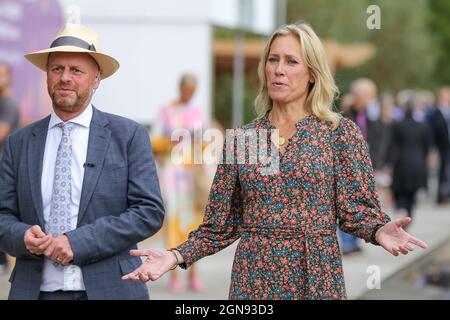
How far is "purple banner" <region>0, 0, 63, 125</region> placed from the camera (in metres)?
11.2

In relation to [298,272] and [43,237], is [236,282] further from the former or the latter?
[43,237]

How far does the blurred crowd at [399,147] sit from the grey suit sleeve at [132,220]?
765cm

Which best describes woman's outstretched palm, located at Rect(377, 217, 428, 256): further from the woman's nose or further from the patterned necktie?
the patterned necktie

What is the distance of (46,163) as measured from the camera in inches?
167

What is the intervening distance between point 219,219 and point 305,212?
0.39m

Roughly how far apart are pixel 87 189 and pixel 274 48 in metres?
0.95

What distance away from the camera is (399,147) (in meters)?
16.1

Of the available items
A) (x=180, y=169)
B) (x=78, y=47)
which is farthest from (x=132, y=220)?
(x=180, y=169)

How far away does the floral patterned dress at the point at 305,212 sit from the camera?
4.09m

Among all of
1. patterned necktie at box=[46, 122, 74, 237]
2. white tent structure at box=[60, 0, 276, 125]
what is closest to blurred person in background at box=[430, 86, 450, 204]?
white tent structure at box=[60, 0, 276, 125]

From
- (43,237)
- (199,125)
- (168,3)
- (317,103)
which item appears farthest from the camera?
(168,3)

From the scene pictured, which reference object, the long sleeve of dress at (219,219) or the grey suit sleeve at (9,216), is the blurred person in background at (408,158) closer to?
the long sleeve of dress at (219,219)
